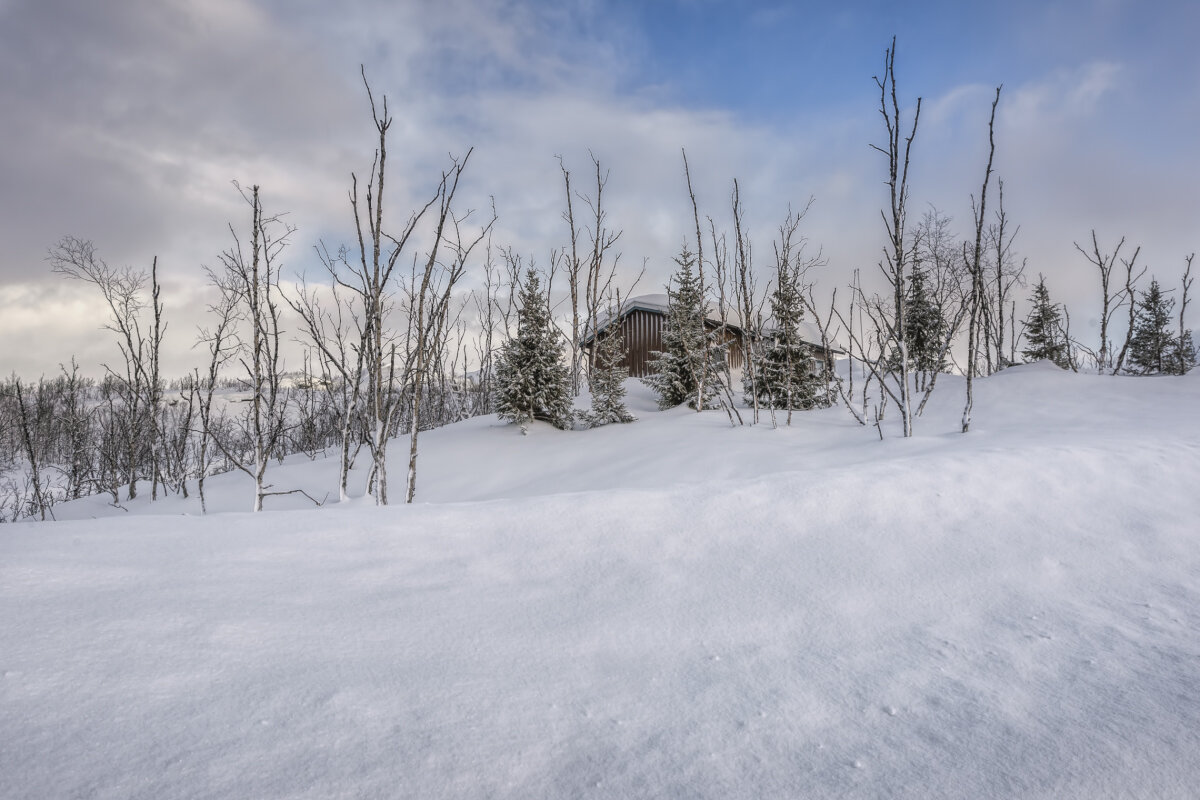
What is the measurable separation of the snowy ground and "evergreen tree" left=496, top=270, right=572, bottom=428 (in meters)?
8.16

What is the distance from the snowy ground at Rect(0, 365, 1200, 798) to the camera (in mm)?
1215

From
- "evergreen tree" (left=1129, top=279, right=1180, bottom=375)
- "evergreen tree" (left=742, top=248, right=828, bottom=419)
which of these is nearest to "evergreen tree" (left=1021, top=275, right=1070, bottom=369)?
"evergreen tree" (left=1129, top=279, right=1180, bottom=375)

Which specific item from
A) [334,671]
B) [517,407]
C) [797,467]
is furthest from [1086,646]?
[517,407]

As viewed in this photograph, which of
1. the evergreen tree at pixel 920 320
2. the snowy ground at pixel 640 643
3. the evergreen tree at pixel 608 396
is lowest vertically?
the snowy ground at pixel 640 643

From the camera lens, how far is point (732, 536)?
268cm

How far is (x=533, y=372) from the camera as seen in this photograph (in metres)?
11.2

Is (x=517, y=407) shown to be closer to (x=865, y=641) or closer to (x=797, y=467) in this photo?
(x=797, y=467)

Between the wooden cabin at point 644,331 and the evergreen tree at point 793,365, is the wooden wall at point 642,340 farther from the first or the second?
the evergreen tree at point 793,365

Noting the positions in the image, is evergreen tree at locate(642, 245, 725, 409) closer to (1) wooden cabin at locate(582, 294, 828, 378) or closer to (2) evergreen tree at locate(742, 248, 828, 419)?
(2) evergreen tree at locate(742, 248, 828, 419)

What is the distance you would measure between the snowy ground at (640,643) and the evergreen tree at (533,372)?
8.16 metres

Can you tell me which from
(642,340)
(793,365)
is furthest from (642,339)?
(793,365)

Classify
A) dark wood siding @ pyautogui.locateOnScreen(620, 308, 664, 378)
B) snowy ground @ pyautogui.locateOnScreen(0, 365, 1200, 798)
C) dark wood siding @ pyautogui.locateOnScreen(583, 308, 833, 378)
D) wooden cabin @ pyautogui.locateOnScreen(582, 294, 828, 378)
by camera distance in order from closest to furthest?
snowy ground @ pyautogui.locateOnScreen(0, 365, 1200, 798), wooden cabin @ pyautogui.locateOnScreen(582, 294, 828, 378), dark wood siding @ pyautogui.locateOnScreen(583, 308, 833, 378), dark wood siding @ pyautogui.locateOnScreen(620, 308, 664, 378)

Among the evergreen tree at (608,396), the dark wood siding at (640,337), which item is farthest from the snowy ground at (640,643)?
the dark wood siding at (640,337)

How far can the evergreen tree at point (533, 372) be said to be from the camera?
11.2 metres
